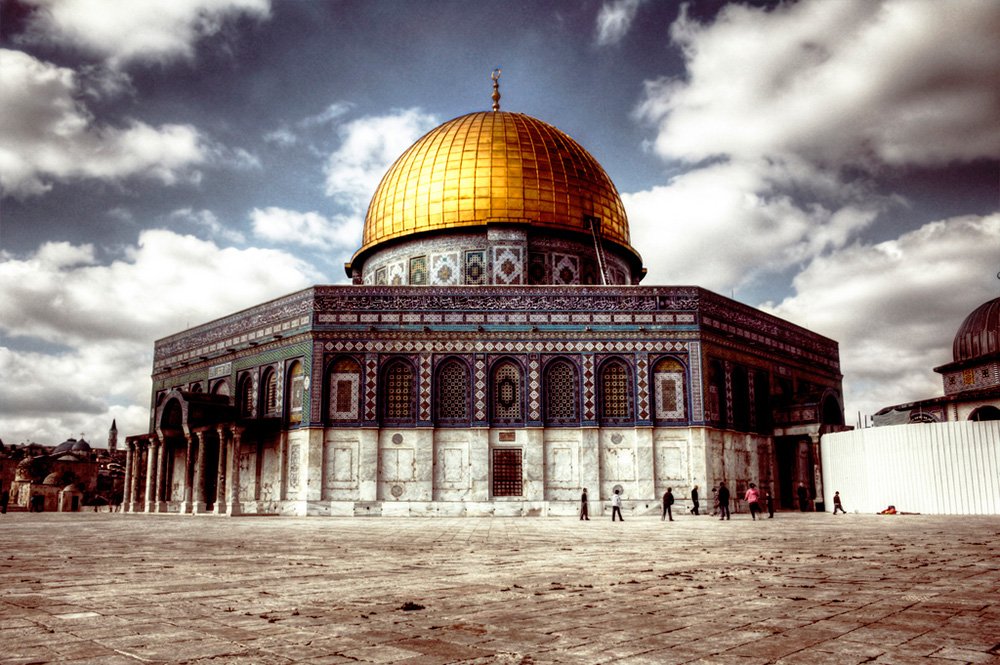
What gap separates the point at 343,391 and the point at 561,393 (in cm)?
791

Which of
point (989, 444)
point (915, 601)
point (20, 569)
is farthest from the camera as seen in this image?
point (989, 444)

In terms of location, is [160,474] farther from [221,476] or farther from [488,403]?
[488,403]

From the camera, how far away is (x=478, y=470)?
28.2 meters

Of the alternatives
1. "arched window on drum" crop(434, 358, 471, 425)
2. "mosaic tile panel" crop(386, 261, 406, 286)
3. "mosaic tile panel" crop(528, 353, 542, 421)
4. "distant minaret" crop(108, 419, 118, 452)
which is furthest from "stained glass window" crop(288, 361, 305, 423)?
"distant minaret" crop(108, 419, 118, 452)

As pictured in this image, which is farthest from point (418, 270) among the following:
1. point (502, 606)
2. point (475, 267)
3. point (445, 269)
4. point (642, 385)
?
point (502, 606)

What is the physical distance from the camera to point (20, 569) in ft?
27.0

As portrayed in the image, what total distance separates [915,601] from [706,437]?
76.7 feet

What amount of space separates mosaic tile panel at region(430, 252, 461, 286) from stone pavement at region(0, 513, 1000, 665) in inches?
907

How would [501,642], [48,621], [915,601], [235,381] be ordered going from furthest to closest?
[235,381]
[915,601]
[48,621]
[501,642]

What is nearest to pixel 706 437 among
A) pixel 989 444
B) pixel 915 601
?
pixel 989 444

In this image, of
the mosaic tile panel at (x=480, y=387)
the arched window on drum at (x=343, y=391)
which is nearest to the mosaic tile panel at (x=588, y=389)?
the mosaic tile panel at (x=480, y=387)

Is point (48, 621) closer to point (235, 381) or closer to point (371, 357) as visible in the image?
point (371, 357)

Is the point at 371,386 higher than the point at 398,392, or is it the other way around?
the point at 371,386

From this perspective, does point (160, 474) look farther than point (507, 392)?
Yes
